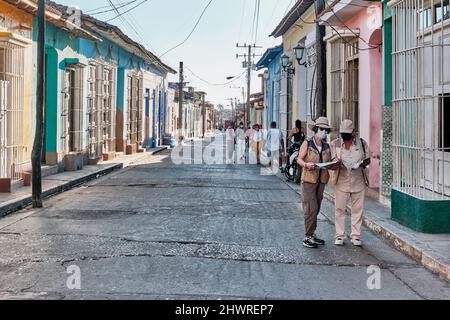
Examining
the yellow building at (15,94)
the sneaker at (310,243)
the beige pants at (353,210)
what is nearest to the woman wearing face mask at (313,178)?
the sneaker at (310,243)

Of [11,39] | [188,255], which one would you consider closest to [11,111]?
[11,39]

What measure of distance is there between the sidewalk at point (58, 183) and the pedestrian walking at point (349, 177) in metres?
5.21

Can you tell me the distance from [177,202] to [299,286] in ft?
18.0

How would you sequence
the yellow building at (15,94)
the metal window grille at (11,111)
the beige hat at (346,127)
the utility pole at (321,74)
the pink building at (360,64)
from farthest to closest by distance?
the utility pole at (321,74) < the pink building at (360,64) < the metal window grille at (11,111) < the yellow building at (15,94) < the beige hat at (346,127)

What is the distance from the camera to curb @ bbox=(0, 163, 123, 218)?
30.2ft

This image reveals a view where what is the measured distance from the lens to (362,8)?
11.4 m

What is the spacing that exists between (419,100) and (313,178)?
1883mm

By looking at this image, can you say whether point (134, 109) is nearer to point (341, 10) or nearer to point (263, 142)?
point (263, 142)

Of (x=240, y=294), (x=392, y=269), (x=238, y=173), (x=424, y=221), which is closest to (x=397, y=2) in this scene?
(x=424, y=221)

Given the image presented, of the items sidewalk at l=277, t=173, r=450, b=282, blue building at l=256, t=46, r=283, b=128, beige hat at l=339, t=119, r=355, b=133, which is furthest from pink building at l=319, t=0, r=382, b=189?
blue building at l=256, t=46, r=283, b=128

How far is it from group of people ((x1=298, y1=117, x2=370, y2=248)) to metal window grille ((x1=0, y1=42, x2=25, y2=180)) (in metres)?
6.52

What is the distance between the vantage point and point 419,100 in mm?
7590

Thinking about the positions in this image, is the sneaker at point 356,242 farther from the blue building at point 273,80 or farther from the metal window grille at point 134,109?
the metal window grille at point 134,109

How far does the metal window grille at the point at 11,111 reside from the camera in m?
11.1
